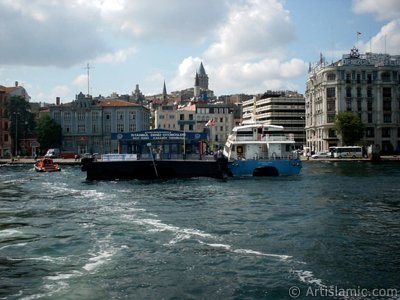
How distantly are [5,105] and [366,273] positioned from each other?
412 feet

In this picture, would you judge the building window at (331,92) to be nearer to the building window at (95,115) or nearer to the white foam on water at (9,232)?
the building window at (95,115)

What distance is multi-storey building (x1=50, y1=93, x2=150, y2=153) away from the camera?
429 ft

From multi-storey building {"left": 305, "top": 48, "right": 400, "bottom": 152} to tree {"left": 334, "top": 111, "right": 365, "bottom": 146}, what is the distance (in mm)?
9830

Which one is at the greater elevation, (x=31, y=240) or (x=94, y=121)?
(x=94, y=121)

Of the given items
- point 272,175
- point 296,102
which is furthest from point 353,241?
point 296,102

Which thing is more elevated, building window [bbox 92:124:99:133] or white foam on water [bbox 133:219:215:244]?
building window [bbox 92:124:99:133]

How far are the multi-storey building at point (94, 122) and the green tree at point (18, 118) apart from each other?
290 inches

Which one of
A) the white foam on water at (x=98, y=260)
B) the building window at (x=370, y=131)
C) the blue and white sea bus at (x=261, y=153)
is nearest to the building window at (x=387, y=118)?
the building window at (x=370, y=131)

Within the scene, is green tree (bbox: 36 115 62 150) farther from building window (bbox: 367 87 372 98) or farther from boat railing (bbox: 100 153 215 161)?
building window (bbox: 367 87 372 98)

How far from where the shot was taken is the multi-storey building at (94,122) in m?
131

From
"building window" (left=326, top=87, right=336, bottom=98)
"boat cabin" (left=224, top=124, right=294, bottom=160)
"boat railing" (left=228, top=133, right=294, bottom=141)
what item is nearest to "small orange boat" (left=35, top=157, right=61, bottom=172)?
"boat cabin" (left=224, top=124, right=294, bottom=160)

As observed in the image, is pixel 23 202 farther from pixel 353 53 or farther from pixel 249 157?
pixel 353 53

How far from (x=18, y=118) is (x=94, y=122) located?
20009 mm

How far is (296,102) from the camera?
160 m
